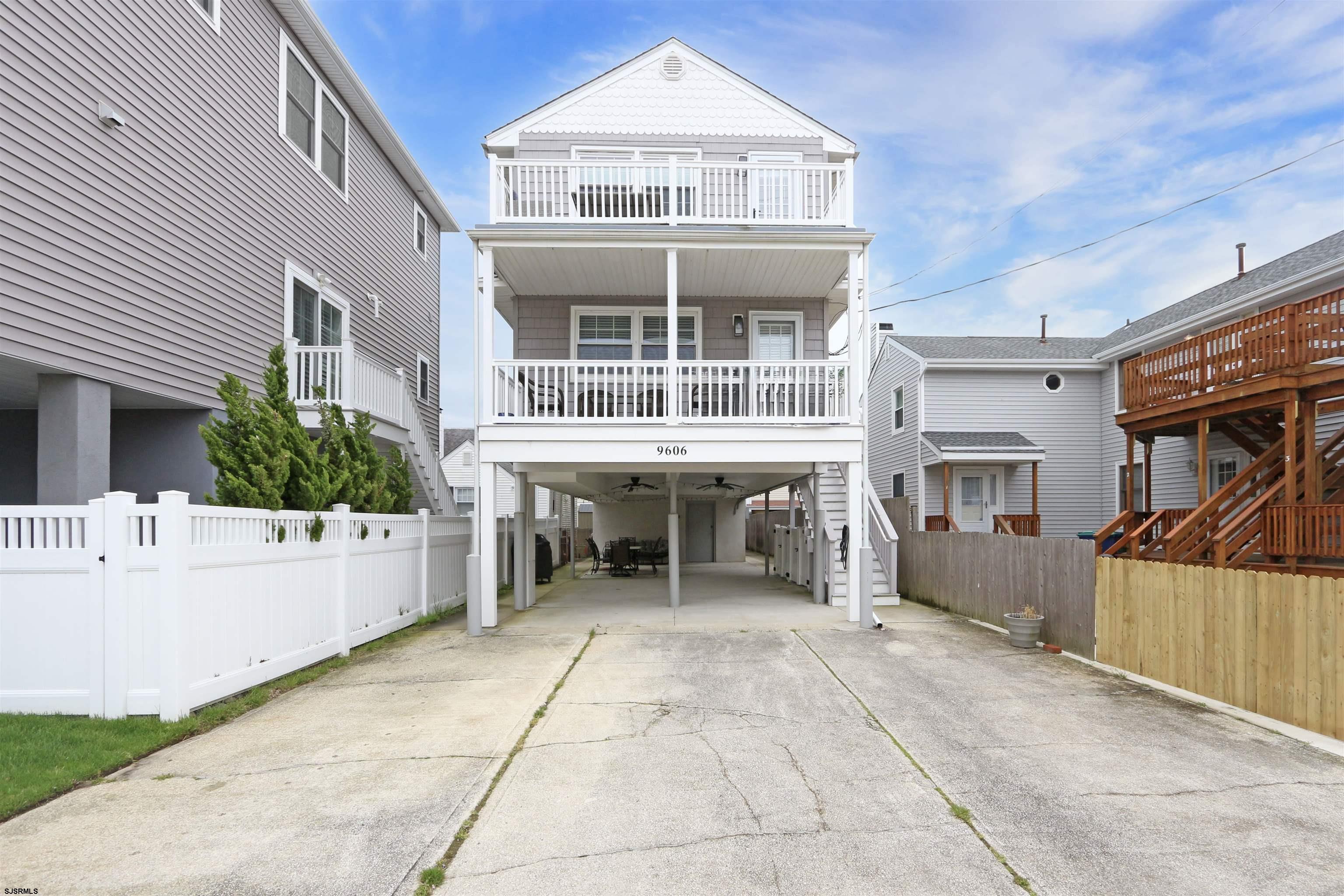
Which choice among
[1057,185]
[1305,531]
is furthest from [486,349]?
[1057,185]

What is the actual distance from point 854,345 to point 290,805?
28.2 feet

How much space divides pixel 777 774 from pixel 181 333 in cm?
912

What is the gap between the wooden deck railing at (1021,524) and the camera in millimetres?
16672

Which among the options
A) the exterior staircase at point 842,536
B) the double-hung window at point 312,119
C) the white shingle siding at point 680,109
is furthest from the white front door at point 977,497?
the double-hung window at point 312,119

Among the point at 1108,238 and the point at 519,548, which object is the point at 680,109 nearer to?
the point at 519,548

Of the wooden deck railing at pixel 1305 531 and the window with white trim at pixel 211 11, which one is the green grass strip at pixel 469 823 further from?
the window with white trim at pixel 211 11

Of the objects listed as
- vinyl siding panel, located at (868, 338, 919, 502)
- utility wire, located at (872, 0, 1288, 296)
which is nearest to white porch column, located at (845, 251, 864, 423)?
utility wire, located at (872, 0, 1288, 296)

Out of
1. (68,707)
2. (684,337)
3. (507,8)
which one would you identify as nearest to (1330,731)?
(68,707)

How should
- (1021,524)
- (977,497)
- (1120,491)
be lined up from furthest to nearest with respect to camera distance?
(977,497) → (1120,491) → (1021,524)

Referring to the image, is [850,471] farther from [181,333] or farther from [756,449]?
[181,333]

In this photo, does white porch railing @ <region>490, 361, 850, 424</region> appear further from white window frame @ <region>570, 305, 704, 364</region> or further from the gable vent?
the gable vent

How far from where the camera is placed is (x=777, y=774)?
15.3ft

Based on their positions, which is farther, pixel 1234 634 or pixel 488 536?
pixel 488 536

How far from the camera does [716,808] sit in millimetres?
4137
